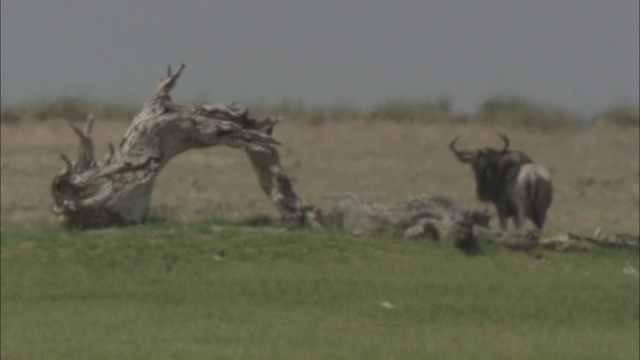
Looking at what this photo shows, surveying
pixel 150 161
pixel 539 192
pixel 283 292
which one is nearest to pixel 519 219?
pixel 539 192

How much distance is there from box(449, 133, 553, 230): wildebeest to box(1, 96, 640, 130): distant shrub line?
1660cm

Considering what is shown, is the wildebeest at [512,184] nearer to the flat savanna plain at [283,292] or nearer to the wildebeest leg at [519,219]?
the wildebeest leg at [519,219]

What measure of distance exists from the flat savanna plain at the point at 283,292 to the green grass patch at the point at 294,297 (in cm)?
2

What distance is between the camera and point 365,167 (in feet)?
117

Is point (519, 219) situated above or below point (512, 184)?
below

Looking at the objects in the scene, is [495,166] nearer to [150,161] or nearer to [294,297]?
[150,161]

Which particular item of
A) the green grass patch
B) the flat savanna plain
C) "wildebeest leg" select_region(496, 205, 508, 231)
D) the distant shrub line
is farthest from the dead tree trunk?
the distant shrub line

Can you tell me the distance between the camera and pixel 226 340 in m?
14.4

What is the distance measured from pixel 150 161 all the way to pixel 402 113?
18.8 m

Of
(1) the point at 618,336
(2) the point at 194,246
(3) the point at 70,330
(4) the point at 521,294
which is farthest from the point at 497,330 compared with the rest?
(2) the point at 194,246

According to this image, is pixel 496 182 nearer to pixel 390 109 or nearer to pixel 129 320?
pixel 129 320

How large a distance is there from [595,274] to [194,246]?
4741mm

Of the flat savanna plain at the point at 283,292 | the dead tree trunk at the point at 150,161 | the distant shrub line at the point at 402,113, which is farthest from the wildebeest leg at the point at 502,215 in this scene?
the distant shrub line at the point at 402,113

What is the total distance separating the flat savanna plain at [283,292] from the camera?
14.1 metres
